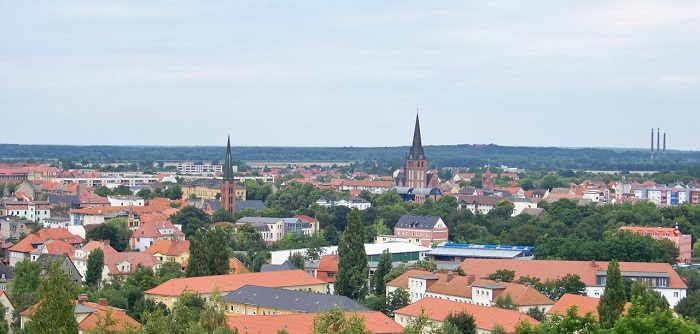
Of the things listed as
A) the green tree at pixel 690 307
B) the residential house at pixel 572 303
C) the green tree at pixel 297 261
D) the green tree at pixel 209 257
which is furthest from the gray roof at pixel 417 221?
the residential house at pixel 572 303

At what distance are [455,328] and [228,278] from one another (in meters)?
16.8

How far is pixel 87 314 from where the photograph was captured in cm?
4553

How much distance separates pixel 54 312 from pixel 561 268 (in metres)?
36.7

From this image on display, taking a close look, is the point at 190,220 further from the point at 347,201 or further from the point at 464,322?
the point at 464,322

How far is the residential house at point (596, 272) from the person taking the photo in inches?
2468

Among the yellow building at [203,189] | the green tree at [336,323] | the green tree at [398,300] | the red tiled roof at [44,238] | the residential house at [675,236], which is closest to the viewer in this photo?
the green tree at [336,323]

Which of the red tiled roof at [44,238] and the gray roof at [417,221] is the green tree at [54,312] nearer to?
the red tiled roof at [44,238]

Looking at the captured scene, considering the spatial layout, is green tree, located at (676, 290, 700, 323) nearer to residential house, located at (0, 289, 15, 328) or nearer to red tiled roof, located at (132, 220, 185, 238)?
residential house, located at (0, 289, 15, 328)

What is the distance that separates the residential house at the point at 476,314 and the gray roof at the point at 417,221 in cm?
4444

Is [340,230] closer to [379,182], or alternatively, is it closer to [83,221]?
[83,221]

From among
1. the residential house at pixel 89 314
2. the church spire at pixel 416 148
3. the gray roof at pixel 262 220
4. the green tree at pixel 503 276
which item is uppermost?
the church spire at pixel 416 148

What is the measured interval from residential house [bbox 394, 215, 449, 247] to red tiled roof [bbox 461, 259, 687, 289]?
2645 centimetres

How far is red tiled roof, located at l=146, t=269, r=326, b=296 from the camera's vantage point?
55.4 m

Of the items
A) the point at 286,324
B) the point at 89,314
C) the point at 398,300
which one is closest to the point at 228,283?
the point at 398,300
